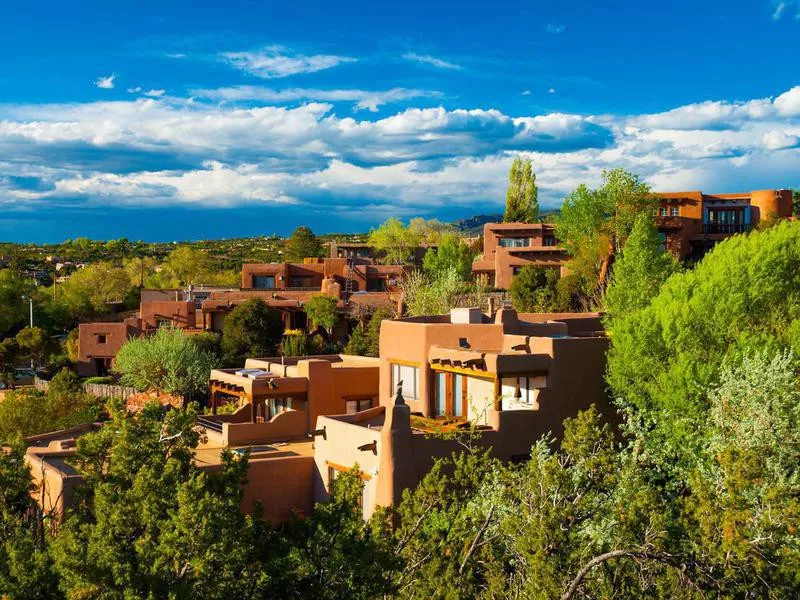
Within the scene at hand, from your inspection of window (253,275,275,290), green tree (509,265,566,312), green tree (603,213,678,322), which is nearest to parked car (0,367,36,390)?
window (253,275,275,290)

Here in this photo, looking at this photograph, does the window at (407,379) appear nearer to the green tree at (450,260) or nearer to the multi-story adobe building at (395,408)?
the multi-story adobe building at (395,408)

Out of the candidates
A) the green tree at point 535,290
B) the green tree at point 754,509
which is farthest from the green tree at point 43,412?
the green tree at point 754,509

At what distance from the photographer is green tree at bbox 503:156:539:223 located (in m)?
76.8

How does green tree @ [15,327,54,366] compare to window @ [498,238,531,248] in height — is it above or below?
below

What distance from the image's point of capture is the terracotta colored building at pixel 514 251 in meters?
58.0

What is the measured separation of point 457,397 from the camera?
979 inches

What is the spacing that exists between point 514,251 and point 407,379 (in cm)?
3399

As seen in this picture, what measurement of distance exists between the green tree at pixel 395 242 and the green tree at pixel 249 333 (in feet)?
72.5

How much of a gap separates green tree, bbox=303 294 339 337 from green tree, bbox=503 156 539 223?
2805 cm

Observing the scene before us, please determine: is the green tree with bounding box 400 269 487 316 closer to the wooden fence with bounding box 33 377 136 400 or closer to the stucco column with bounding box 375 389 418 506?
the wooden fence with bounding box 33 377 136 400

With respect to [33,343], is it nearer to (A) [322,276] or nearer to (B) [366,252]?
(A) [322,276]

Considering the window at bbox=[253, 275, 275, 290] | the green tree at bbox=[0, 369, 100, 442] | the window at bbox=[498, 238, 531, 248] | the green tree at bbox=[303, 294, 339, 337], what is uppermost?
the window at bbox=[498, 238, 531, 248]

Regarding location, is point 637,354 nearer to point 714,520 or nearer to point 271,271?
point 714,520

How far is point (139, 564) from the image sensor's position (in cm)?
1101
